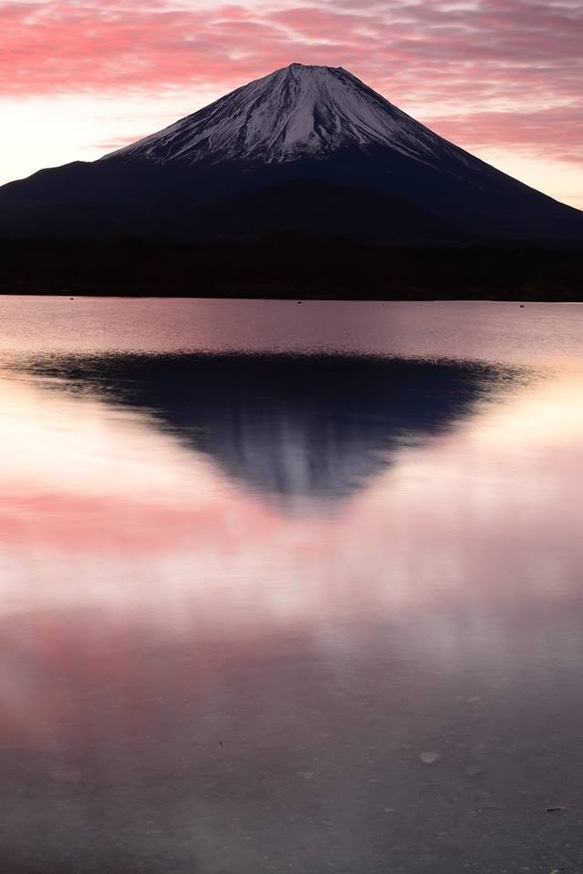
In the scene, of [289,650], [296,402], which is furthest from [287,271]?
[289,650]

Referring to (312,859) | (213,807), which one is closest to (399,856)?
(312,859)

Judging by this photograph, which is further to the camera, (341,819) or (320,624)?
(320,624)

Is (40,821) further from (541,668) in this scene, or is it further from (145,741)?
(541,668)

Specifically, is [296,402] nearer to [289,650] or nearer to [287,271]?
[289,650]

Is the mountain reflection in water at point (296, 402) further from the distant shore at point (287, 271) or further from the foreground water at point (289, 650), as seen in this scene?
the distant shore at point (287, 271)

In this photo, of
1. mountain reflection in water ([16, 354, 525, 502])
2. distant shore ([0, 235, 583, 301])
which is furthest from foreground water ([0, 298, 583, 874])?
distant shore ([0, 235, 583, 301])

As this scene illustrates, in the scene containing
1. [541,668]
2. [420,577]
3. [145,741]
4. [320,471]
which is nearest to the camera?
[145,741]

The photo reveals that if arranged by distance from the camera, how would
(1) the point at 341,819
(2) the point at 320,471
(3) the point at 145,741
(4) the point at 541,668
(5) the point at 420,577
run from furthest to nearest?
(2) the point at 320,471, (5) the point at 420,577, (4) the point at 541,668, (3) the point at 145,741, (1) the point at 341,819
